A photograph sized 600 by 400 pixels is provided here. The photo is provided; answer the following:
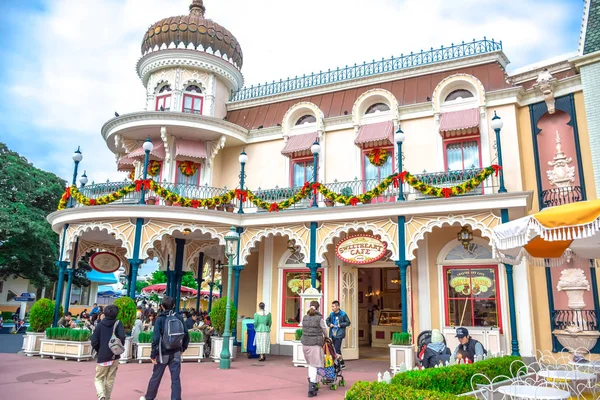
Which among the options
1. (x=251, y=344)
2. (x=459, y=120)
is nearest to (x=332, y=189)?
(x=459, y=120)

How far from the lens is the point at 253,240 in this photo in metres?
15.1

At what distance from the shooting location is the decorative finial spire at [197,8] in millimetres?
19703

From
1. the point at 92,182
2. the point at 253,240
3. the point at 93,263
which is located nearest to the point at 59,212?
the point at 92,182

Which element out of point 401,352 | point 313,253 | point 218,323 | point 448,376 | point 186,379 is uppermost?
point 313,253

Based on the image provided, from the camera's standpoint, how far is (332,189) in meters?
15.6

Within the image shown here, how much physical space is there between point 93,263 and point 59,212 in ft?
9.85

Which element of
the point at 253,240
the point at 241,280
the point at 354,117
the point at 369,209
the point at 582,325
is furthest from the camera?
the point at 241,280

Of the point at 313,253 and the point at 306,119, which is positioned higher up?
the point at 306,119

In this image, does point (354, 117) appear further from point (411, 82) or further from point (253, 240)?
point (253, 240)

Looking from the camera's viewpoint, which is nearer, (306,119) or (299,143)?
(299,143)

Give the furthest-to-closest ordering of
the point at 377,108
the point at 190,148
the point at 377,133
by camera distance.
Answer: the point at 190,148, the point at 377,108, the point at 377,133

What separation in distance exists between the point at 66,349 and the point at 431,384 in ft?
35.4

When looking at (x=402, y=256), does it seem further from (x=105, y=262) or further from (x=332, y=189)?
(x=105, y=262)

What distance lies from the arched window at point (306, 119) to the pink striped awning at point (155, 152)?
5.14m
